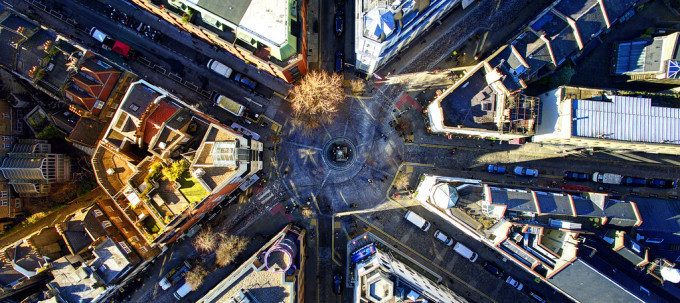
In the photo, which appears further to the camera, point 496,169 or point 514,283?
point 496,169

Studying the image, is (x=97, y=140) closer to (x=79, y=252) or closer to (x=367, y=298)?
(x=79, y=252)

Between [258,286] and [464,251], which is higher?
[258,286]

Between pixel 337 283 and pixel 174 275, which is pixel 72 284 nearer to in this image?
pixel 174 275

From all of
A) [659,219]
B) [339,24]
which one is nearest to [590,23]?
[659,219]

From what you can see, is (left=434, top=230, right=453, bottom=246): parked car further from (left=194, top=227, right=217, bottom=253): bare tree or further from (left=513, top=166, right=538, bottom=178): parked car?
(left=194, top=227, right=217, bottom=253): bare tree

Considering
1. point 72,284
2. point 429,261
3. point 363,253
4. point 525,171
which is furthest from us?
point 429,261

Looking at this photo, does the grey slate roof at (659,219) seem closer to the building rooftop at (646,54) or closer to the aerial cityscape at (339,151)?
the aerial cityscape at (339,151)
